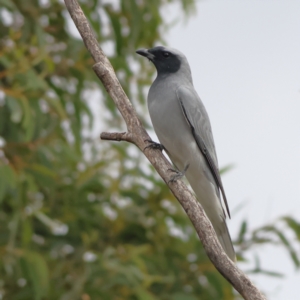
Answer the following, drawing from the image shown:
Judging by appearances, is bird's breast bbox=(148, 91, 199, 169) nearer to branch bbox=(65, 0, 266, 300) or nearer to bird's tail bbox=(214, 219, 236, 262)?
bird's tail bbox=(214, 219, 236, 262)

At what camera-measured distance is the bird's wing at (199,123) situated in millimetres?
5051

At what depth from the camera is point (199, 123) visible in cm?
509

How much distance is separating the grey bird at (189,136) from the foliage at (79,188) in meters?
0.96

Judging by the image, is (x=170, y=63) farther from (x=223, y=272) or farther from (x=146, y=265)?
(x=223, y=272)

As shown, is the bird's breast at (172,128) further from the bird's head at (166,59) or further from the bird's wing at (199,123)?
the bird's head at (166,59)

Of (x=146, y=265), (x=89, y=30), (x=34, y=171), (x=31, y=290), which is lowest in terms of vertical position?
(x=31, y=290)

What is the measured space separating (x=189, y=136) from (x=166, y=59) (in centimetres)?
65

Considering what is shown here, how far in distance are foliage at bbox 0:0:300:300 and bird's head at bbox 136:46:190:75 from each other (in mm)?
935

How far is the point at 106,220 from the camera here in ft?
21.4

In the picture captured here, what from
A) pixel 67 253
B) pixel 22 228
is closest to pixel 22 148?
pixel 22 228

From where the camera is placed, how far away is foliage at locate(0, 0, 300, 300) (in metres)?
5.70

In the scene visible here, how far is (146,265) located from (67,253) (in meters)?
0.68

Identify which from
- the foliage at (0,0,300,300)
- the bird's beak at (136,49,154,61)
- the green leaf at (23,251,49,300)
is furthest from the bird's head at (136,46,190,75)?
the green leaf at (23,251,49,300)

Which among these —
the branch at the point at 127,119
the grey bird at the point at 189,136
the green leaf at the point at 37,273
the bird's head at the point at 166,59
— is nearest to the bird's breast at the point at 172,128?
the grey bird at the point at 189,136
